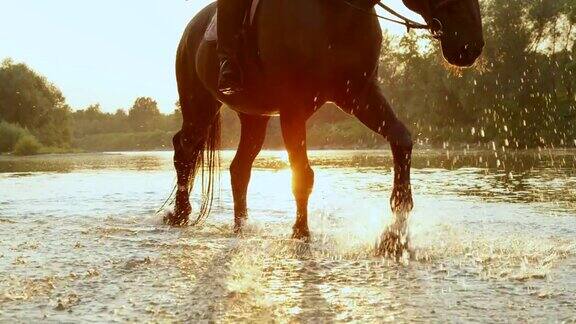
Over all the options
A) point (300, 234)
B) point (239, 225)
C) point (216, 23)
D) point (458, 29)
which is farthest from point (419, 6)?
point (239, 225)

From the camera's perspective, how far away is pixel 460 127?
167ft

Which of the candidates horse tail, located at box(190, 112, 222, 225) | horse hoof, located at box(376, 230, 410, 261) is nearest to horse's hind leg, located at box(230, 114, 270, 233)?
horse tail, located at box(190, 112, 222, 225)

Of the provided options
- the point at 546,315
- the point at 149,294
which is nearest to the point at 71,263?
the point at 149,294

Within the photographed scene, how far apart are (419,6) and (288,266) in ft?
7.39

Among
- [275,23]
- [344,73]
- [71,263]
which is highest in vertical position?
[275,23]

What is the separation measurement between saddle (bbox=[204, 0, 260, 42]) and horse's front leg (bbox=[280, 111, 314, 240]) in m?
0.95

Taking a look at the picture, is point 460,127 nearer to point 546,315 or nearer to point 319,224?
point 319,224

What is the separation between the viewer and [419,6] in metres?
5.33

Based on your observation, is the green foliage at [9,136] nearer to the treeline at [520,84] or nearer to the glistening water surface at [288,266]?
the treeline at [520,84]

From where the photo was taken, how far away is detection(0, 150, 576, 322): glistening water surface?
10.8 ft

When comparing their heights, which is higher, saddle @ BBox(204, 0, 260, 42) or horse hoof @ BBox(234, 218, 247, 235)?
saddle @ BBox(204, 0, 260, 42)

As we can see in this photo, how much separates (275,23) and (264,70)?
0.45 metres

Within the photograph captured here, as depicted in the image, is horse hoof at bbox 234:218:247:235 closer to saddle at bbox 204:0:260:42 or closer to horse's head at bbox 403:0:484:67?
saddle at bbox 204:0:260:42

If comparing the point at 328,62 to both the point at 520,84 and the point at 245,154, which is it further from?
the point at 520,84
